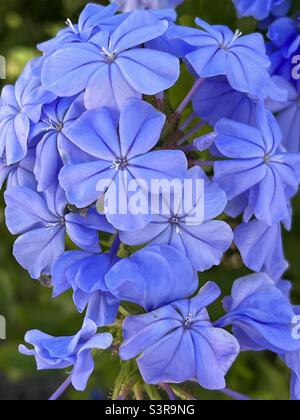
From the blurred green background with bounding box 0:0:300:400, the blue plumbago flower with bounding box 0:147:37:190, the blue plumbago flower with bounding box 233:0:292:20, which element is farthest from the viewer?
the blurred green background with bounding box 0:0:300:400

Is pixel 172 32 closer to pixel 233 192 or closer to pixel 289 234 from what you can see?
pixel 233 192

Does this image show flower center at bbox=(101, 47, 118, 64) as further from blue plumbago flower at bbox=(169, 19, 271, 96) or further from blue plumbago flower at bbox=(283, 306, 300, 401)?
blue plumbago flower at bbox=(283, 306, 300, 401)

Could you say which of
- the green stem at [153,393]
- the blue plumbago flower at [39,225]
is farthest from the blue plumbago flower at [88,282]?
the green stem at [153,393]

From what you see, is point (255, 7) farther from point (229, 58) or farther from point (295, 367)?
point (295, 367)

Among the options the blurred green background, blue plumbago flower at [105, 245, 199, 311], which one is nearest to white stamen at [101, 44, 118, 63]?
blue plumbago flower at [105, 245, 199, 311]

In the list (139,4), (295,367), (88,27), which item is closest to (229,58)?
(88,27)

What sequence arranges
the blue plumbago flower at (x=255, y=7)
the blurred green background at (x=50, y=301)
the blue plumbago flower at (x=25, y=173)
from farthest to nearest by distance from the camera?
the blurred green background at (x=50, y=301) < the blue plumbago flower at (x=255, y=7) < the blue plumbago flower at (x=25, y=173)

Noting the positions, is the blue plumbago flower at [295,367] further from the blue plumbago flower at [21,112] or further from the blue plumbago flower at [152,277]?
the blue plumbago flower at [21,112]
